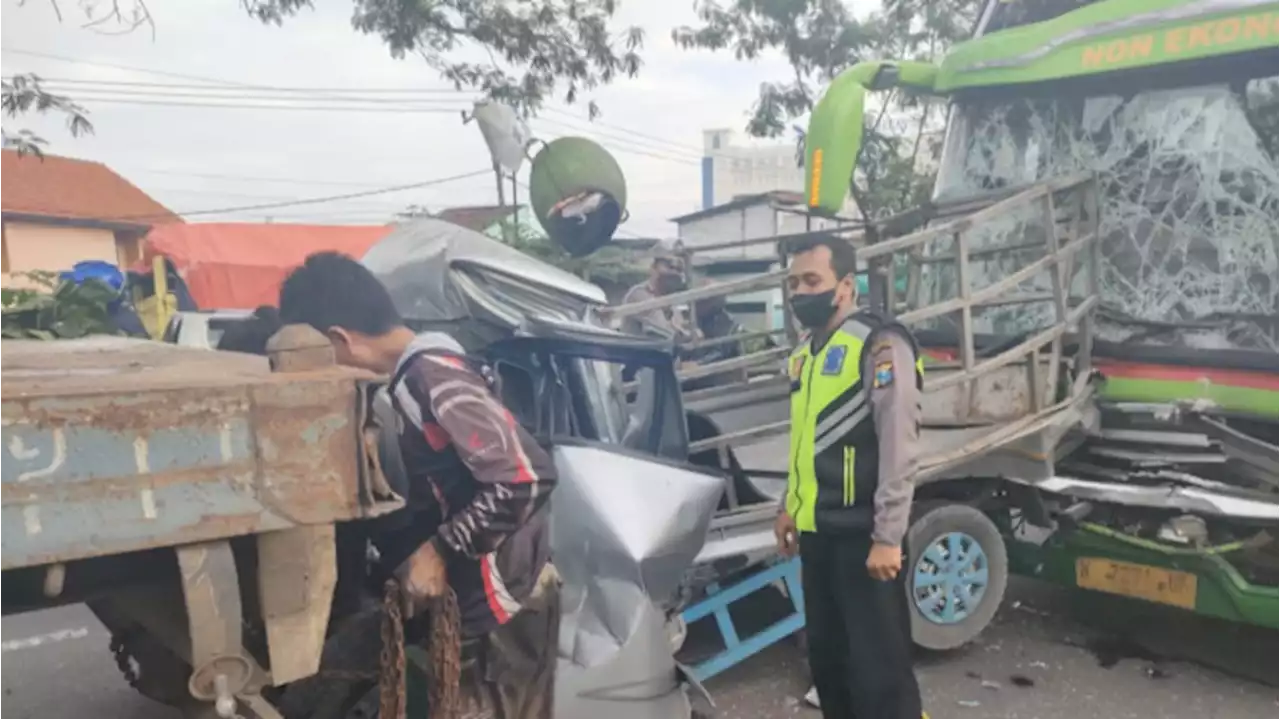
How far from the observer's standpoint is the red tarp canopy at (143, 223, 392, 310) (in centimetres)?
1443

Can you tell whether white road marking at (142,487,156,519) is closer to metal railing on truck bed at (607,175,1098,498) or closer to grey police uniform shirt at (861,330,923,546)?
grey police uniform shirt at (861,330,923,546)

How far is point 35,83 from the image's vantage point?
5.68 metres

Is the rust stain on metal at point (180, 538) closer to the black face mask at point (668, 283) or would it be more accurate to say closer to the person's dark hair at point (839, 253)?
the person's dark hair at point (839, 253)

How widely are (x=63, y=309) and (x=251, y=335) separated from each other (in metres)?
5.73

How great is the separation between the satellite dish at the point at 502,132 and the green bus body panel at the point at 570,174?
452mm

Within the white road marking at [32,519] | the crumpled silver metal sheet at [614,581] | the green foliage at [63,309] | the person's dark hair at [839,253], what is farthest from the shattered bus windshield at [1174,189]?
the green foliage at [63,309]

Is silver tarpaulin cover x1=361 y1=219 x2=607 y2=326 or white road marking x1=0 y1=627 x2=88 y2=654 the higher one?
silver tarpaulin cover x1=361 y1=219 x2=607 y2=326

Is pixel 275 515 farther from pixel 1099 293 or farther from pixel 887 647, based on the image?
pixel 1099 293

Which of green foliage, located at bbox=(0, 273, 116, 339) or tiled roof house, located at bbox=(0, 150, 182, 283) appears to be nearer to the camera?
green foliage, located at bbox=(0, 273, 116, 339)

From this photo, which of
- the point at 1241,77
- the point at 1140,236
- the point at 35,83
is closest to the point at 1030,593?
the point at 1140,236

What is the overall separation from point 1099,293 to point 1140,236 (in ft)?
1.04

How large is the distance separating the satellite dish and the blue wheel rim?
15.2 feet

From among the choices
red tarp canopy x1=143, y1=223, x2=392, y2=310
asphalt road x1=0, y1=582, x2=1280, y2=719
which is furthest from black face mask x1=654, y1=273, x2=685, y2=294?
red tarp canopy x1=143, y1=223, x2=392, y2=310

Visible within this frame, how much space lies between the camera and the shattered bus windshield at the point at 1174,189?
4.75m
